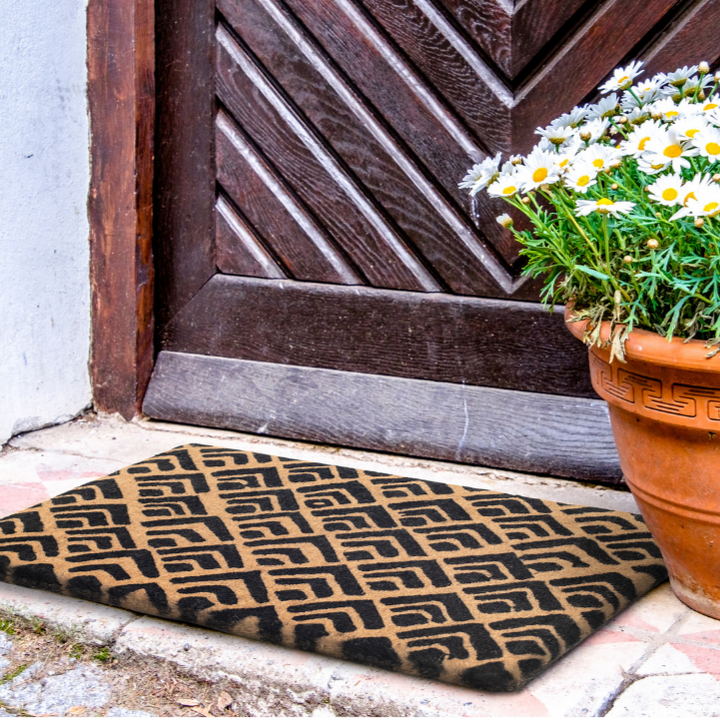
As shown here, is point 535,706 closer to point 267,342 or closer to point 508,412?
point 508,412

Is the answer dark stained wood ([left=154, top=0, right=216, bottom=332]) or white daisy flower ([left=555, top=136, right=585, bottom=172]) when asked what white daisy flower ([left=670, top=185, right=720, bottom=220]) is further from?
dark stained wood ([left=154, top=0, right=216, bottom=332])

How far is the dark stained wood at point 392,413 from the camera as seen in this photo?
2211mm

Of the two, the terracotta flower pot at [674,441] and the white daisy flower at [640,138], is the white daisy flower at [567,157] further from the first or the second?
the terracotta flower pot at [674,441]

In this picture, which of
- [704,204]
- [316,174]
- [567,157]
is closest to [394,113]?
[316,174]

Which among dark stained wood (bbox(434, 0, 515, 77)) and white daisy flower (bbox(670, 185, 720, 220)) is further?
dark stained wood (bbox(434, 0, 515, 77))

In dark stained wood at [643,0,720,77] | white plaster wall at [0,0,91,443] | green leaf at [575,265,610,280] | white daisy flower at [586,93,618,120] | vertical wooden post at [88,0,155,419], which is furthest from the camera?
vertical wooden post at [88,0,155,419]

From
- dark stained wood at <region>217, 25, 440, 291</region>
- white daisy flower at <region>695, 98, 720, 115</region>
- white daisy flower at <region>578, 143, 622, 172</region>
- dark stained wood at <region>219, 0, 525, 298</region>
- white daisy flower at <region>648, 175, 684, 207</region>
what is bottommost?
dark stained wood at <region>217, 25, 440, 291</region>

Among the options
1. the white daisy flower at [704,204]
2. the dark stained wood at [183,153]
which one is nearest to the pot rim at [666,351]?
the white daisy flower at [704,204]

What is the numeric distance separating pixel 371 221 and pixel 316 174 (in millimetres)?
202

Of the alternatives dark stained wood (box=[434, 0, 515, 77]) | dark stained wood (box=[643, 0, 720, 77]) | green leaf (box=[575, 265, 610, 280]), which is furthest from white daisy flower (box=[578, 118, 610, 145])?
dark stained wood (box=[434, 0, 515, 77])

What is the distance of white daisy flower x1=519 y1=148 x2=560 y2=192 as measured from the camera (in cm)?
147

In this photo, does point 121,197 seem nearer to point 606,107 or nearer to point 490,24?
point 490,24

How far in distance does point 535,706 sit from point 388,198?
141 cm

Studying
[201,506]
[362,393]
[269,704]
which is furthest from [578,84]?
[269,704]
